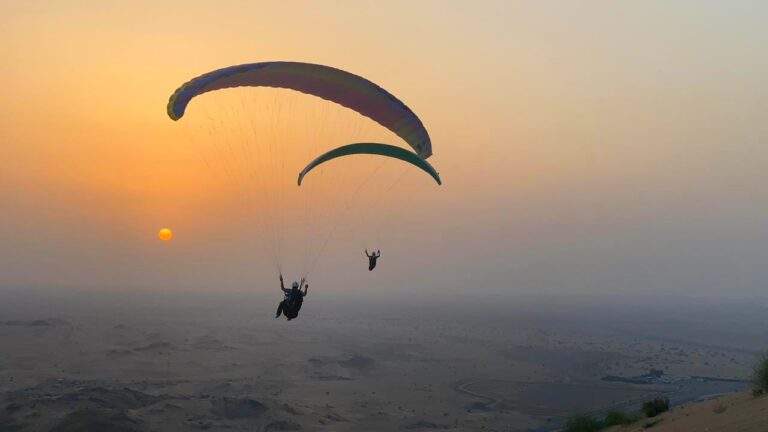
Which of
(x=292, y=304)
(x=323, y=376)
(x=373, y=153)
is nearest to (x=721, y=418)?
(x=292, y=304)

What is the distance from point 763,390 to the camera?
13.1 meters

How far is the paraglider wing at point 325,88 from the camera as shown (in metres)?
13.6

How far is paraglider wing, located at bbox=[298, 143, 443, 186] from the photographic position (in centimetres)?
1836

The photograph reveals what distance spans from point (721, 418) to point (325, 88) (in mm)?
13455

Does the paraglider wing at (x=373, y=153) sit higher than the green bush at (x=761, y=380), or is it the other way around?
the paraglider wing at (x=373, y=153)

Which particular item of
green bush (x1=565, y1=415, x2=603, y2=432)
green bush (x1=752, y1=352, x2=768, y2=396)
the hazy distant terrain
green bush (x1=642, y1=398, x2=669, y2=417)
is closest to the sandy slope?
green bush (x1=752, y1=352, x2=768, y2=396)

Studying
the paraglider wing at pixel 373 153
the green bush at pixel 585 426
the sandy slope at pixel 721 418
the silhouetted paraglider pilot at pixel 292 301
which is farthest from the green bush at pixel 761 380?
the silhouetted paraglider pilot at pixel 292 301

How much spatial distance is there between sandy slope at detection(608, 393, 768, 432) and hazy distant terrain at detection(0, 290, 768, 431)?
99.7ft

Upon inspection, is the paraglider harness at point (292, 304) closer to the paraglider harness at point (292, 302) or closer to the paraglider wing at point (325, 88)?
the paraglider harness at point (292, 302)

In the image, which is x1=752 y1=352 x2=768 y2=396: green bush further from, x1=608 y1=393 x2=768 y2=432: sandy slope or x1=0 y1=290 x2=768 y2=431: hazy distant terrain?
x1=0 y1=290 x2=768 y2=431: hazy distant terrain

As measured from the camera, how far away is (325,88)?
51.5 feet

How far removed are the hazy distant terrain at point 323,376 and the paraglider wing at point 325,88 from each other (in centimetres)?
2778

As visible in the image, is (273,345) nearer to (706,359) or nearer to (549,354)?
(549,354)

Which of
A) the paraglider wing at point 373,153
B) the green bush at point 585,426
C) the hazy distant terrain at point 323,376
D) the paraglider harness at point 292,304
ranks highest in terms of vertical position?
the paraglider wing at point 373,153
